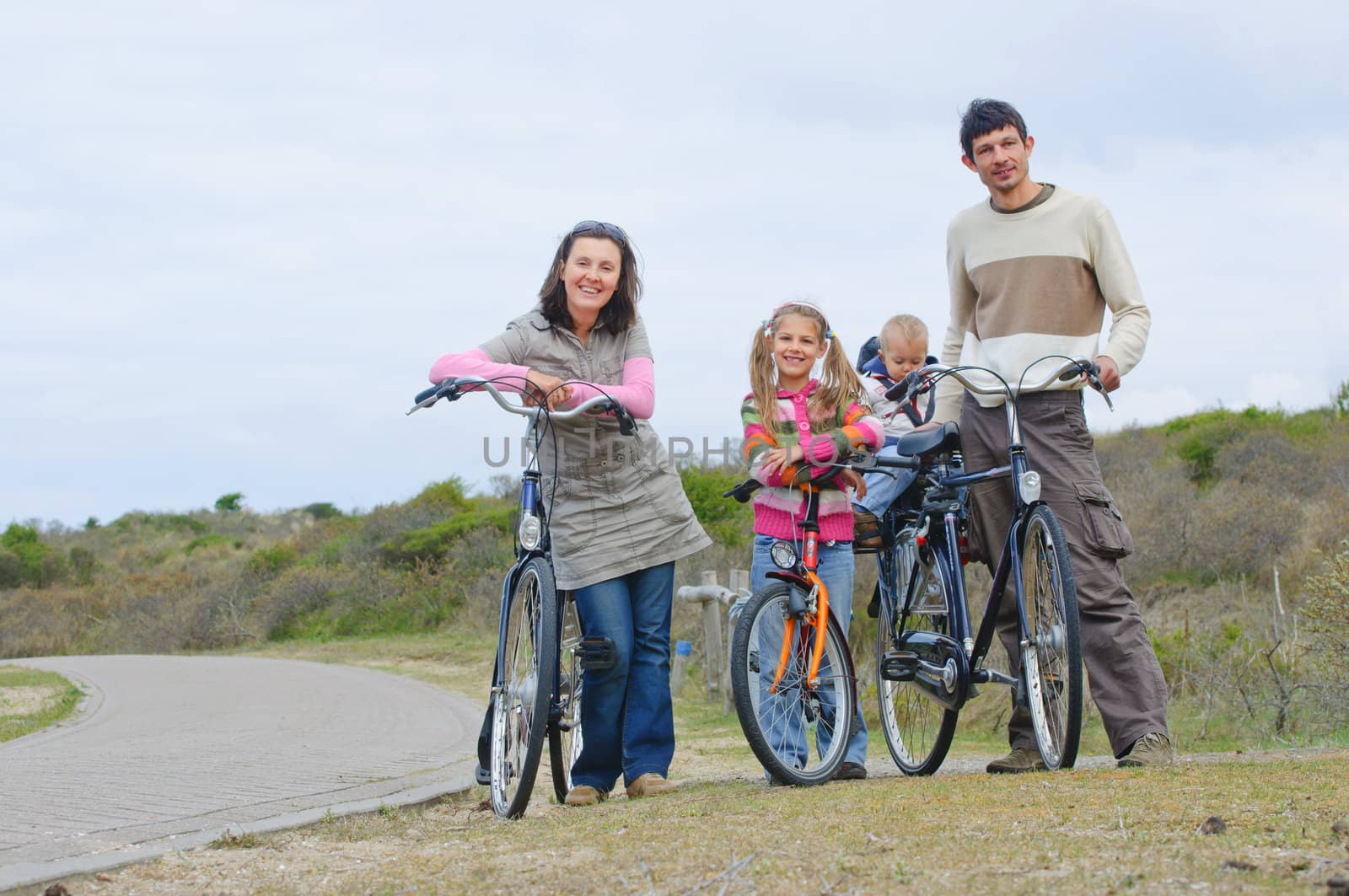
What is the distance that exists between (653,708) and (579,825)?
1.19m

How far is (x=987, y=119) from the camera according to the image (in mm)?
5023

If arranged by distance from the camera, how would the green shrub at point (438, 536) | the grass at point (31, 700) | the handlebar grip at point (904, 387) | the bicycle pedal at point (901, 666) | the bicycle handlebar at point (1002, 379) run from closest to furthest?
the bicycle handlebar at point (1002, 379) < the handlebar grip at point (904, 387) < the bicycle pedal at point (901, 666) < the grass at point (31, 700) < the green shrub at point (438, 536)

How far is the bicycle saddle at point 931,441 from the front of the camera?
5.13 metres

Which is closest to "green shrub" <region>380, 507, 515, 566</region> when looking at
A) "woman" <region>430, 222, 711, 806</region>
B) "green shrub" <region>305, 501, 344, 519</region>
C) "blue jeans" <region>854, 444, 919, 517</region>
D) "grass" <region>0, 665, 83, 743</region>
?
"grass" <region>0, 665, 83, 743</region>

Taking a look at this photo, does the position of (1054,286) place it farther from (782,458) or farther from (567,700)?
(567,700)

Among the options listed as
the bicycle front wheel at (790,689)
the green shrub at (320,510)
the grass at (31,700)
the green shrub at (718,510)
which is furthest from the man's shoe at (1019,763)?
the green shrub at (320,510)

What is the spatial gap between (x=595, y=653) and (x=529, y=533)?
0.57 m

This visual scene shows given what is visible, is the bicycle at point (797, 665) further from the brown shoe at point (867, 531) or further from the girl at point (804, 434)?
the brown shoe at point (867, 531)

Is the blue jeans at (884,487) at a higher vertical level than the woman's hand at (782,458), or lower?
→ lower

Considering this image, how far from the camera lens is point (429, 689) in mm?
13945

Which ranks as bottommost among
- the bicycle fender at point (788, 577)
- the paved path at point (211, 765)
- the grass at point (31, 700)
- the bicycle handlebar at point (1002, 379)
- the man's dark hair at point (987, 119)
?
the grass at point (31, 700)

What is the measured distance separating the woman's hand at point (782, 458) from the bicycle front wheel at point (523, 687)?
0.97 meters

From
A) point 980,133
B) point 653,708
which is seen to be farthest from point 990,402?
point 653,708

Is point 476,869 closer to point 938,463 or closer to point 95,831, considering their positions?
point 95,831
